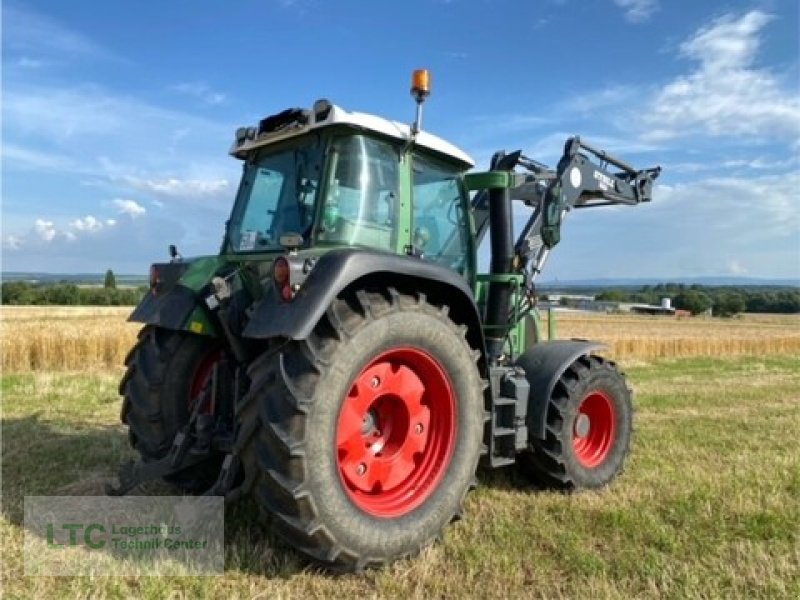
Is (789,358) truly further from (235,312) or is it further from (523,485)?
(235,312)

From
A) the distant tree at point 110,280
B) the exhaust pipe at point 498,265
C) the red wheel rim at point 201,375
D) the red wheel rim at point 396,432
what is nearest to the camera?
the red wheel rim at point 396,432

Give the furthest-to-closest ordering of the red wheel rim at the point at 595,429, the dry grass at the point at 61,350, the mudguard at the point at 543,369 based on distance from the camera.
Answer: the dry grass at the point at 61,350 < the red wheel rim at the point at 595,429 < the mudguard at the point at 543,369

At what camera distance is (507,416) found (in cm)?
484

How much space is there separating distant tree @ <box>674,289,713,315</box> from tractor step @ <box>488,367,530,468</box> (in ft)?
237

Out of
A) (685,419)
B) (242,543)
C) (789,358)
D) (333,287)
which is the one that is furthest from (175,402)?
(789,358)

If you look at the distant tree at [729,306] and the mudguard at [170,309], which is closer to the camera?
the mudguard at [170,309]

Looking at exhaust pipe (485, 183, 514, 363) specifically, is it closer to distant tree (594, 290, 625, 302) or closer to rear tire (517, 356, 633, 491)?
rear tire (517, 356, 633, 491)

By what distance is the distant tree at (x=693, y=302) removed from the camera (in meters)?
72.2

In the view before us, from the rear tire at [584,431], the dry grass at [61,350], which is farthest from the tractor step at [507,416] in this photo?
the dry grass at [61,350]

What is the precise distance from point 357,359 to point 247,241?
1.77 metres

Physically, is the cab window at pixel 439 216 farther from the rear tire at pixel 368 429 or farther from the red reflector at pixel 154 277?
the red reflector at pixel 154 277

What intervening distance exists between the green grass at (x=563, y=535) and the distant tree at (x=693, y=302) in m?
70.4

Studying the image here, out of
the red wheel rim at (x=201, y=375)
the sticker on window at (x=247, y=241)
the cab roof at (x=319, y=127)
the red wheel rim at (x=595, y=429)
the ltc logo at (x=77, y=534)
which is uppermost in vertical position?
the cab roof at (x=319, y=127)

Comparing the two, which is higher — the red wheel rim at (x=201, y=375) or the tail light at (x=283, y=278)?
the tail light at (x=283, y=278)
